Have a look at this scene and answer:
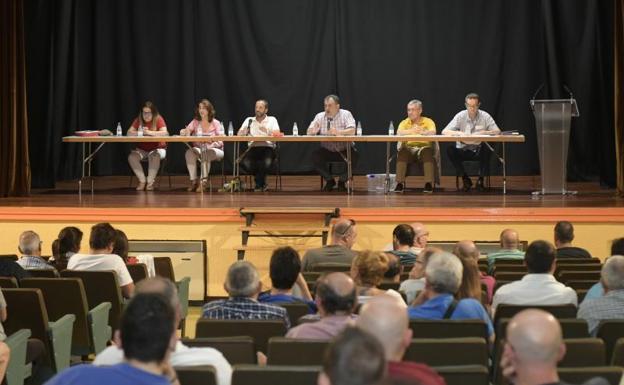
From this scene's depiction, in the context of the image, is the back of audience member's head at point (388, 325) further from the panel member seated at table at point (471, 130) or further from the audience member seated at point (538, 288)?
the panel member seated at table at point (471, 130)

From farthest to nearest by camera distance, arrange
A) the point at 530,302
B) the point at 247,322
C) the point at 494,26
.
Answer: the point at 494,26 < the point at 530,302 < the point at 247,322

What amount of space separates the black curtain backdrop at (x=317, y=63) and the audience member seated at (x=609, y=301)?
881cm

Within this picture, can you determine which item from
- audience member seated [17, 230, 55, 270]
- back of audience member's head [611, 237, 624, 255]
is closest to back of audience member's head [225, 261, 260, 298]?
audience member seated [17, 230, 55, 270]

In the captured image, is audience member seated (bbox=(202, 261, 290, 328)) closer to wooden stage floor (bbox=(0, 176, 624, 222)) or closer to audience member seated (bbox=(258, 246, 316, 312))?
audience member seated (bbox=(258, 246, 316, 312))

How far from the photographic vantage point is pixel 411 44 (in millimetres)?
14453

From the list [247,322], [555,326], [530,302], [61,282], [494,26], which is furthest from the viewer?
[494,26]

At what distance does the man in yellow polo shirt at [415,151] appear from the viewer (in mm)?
11492

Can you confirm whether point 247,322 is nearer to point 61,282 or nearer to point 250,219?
point 61,282

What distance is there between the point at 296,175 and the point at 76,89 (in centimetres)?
323

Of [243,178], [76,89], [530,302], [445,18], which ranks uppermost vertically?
[445,18]

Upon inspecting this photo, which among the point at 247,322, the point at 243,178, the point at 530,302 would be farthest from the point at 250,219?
the point at 247,322

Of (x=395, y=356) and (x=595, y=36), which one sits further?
(x=595, y=36)

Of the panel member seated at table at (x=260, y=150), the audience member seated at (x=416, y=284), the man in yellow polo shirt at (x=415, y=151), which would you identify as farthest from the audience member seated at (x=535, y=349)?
the panel member seated at table at (x=260, y=150)

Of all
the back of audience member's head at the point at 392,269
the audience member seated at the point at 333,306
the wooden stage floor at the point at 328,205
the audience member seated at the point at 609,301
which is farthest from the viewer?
the wooden stage floor at the point at 328,205
